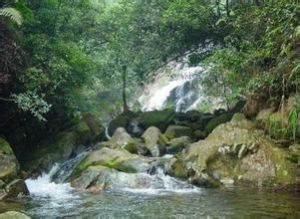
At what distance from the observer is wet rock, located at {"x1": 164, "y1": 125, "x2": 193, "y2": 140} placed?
21.8 metres

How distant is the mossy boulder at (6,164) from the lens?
13875 millimetres

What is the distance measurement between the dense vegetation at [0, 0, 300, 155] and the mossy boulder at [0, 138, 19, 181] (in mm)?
1431

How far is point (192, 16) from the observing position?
20078mm

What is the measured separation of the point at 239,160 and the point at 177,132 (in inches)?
284

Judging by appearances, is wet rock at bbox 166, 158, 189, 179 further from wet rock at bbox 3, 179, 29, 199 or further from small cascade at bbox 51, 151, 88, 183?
wet rock at bbox 3, 179, 29, 199

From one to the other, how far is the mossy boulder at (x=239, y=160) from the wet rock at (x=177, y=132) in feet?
18.0

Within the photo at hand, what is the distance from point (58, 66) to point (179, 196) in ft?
23.0

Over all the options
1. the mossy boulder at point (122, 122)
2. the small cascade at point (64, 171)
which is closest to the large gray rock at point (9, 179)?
the small cascade at point (64, 171)

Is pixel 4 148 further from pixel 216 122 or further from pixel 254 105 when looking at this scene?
pixel 216 122

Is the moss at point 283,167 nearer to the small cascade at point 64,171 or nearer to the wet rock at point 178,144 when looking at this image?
the wet rock at point 178,144

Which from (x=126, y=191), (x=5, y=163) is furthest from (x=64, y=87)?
(x=126, y=191)

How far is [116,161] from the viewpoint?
16.2m

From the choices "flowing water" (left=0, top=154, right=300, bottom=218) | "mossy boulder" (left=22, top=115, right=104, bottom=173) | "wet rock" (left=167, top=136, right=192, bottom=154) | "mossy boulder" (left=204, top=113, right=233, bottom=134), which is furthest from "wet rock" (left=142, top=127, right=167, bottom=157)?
"flowing water" (left=0, top=154, right=300, bottom=218)

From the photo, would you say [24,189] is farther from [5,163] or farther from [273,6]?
[273,6]
